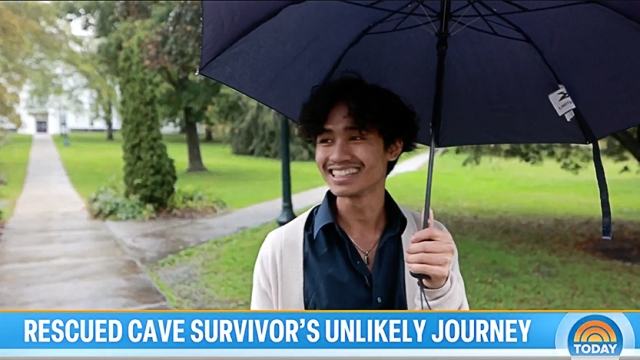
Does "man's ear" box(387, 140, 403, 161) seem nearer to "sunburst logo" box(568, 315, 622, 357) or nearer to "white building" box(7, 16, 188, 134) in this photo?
"sunburst logo" box(568, 315, 622, 357)

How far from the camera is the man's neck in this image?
1230mm

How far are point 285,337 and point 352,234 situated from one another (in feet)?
2.19

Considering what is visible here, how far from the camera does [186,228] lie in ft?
8.44

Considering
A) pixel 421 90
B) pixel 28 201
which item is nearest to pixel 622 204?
pixel 421 90

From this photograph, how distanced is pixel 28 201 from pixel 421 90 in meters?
1.68

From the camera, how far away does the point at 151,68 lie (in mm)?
2494

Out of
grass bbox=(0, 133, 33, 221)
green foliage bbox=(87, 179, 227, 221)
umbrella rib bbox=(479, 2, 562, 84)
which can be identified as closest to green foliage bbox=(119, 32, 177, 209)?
green foliage bbox=(87, 179, 227, 221)

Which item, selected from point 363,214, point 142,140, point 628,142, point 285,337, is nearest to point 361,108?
point 363,214

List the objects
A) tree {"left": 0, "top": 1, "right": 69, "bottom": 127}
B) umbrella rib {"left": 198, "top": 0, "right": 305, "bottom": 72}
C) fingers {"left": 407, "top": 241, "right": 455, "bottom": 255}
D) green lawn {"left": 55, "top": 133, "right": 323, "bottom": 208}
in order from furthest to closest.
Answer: green lawn {"left": 55, "top": 133, "right": 323, "bottom": 208}, tree {"left": 0, "top": 1, "right": 69, "bottom": 127}, umbrella rib {"left": 198, "top": 0, "right": 305, "bottom": 72}, fingers {"left": 407, "top": 241, "right": 455, "bottom": 255}

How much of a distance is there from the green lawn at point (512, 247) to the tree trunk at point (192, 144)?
14.1 inches

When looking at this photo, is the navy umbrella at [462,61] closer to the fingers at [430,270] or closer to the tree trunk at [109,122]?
the fingers at [430,270]

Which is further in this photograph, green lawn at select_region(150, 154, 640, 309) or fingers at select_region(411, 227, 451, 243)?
green lawn at select_region(150, 154, 640, 309)

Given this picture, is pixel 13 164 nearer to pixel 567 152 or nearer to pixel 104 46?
pixel 104 46

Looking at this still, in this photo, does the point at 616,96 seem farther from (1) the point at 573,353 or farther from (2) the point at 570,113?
(1) the point at 573,353
